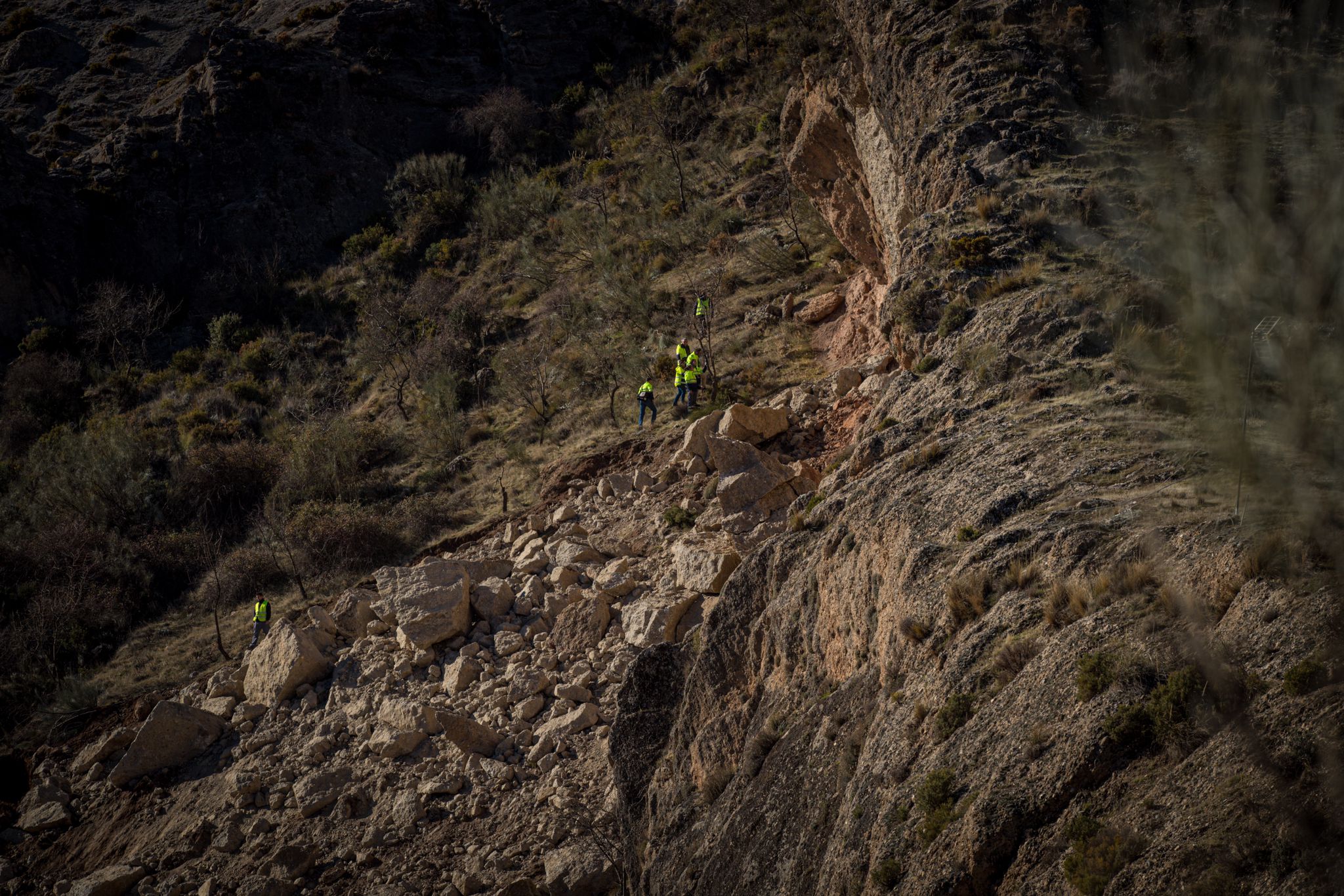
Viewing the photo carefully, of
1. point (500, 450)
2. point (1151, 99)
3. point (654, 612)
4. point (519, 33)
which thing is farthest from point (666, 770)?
point (519, 33)

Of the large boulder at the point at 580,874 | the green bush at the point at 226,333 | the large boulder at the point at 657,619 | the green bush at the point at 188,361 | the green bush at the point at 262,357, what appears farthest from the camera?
the green bush at the point at 226,333

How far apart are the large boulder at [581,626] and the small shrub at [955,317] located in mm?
5614

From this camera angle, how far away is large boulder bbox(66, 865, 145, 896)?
8867mm

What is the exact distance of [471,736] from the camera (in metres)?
9.31

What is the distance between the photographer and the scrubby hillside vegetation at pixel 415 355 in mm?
17266

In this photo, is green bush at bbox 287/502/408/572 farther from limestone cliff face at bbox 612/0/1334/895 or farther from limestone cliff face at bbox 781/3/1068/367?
limestone cliff face at bbox 612/0/1334/895

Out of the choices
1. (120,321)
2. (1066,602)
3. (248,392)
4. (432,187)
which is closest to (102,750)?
(1066,602)

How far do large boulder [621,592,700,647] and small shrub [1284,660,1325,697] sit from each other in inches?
300

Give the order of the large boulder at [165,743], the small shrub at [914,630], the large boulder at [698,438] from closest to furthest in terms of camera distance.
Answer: the small shrub at [914,630] < the large boulder at [165,743] < the large boulder at [698,438]

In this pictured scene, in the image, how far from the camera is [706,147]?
30875mm

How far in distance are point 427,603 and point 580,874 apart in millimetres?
5178


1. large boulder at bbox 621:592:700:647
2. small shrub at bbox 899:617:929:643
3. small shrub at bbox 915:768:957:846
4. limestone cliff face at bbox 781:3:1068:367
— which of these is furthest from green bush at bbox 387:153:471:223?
small shrub at bbox 915:768:957:846

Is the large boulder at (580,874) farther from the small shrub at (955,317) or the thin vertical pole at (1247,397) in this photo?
the thin vertical pole at (1247,397)

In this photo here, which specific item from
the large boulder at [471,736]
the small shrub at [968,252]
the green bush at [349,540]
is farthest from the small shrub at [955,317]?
the green bush at [349,540]
